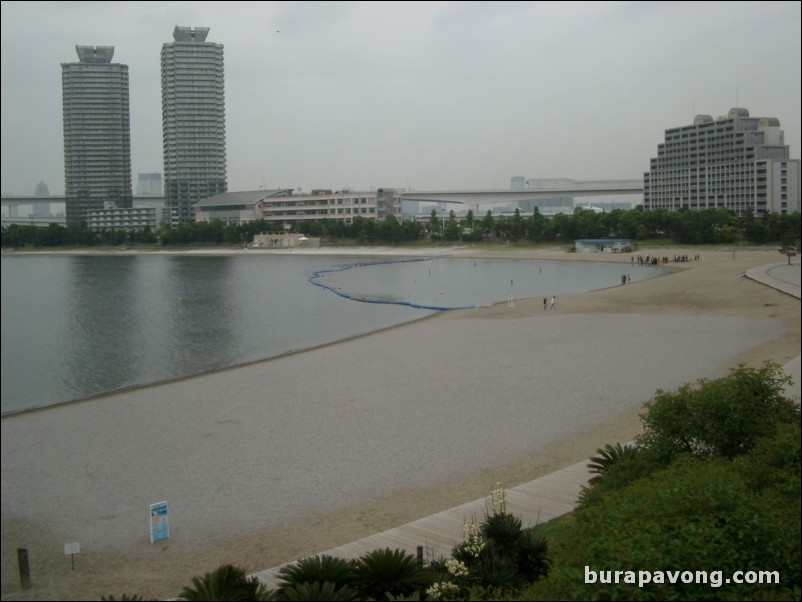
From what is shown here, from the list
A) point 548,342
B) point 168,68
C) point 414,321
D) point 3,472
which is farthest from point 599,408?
point 414,321

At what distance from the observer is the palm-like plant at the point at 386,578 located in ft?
8.80

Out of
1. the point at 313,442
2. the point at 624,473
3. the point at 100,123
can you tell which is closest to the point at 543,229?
the point at 313,442

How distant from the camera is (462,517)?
4277mm

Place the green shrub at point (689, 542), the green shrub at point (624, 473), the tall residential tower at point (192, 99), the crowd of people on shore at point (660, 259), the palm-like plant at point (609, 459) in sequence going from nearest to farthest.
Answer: the green shrub at point (689, 542) → the green shrub at point (624, 473) → the palm-like plant at point (609, 459) → the tall residential tower at point (192, 99) → the crowd of people on shore at point (660, 259)

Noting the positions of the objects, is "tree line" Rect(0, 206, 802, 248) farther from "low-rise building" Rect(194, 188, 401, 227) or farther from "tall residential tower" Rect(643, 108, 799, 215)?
"low-rise building" Rect(194, 188, 401, 227)

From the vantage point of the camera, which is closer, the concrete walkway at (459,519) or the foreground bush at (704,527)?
the foreground bush at (704,527)

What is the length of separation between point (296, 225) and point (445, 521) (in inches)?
1940

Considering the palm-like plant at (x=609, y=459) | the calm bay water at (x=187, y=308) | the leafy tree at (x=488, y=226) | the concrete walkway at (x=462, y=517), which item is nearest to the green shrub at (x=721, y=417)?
the palm-like plant at (x=609, y=459)

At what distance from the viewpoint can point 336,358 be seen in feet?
36.3

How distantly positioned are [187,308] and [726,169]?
24257mm

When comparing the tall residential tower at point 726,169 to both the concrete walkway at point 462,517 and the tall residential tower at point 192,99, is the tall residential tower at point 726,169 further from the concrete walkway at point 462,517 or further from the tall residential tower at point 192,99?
the concrete walkway at point 462,517

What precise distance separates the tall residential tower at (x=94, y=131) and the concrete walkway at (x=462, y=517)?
14.0ft

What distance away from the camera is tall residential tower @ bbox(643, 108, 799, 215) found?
20359mm

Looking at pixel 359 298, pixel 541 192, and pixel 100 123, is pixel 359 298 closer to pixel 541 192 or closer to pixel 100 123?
pixel 100 123
